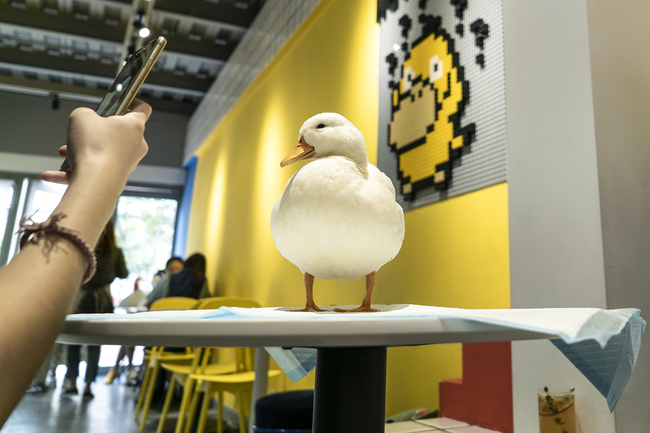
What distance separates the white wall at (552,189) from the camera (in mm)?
776

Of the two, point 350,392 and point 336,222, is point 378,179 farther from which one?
point 350,392

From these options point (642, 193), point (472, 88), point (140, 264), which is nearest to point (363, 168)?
point (642, 193)

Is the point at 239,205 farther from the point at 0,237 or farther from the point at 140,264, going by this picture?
the point at 140,264

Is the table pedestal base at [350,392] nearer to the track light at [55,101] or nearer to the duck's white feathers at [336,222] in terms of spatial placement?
the duck's white feathers at [336,222]

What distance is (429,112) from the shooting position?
151 cm

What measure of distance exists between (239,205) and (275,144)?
0.82m

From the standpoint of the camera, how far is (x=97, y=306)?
2.46 m

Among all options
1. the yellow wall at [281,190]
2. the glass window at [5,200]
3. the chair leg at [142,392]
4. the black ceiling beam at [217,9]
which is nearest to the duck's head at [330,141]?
the yellow wall at [281,190]

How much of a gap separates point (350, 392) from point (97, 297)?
2.42 metres

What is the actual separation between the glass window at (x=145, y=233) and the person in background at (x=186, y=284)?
34.4 inches

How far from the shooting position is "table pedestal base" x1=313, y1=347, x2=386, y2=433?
0.48 m

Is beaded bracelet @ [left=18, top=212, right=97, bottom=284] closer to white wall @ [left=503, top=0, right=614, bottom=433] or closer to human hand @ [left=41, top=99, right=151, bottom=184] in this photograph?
human hand @ [left=41, top=99, right=151, bottom=184]

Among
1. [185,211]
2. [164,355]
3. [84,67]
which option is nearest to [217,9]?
[84,67]

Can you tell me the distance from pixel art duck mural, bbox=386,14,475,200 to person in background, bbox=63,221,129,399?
144 cm
